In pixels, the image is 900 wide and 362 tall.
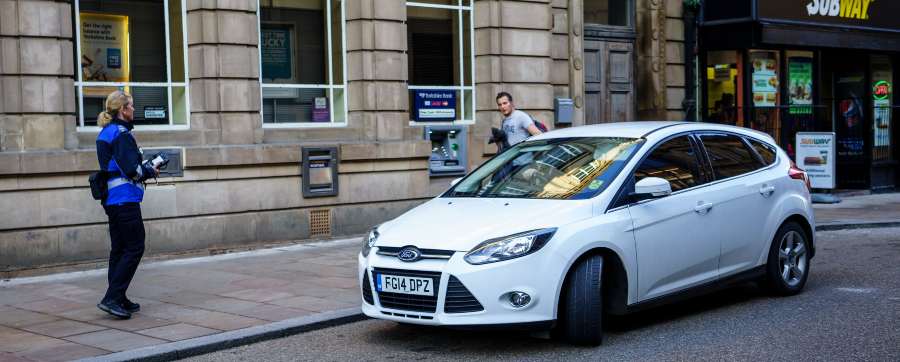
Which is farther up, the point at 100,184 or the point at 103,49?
the point at 103,49

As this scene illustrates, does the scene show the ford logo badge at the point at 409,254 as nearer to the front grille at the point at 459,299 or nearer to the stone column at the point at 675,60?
the front grille at the point at 459,299

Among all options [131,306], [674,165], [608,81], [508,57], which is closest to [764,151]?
[674,165]

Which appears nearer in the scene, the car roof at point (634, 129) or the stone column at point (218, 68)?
the car roof at point (634, 129)

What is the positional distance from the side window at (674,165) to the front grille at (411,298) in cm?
176

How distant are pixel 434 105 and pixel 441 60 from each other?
747 mm

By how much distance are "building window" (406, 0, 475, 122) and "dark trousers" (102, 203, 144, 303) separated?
7.24m

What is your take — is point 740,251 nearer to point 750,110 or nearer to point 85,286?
point 85,286

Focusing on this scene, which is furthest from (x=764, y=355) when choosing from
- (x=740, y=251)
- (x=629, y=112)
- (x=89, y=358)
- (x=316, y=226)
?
(x=629, y=112)

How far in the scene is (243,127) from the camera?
13.2 meters

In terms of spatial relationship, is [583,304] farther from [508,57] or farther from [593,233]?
[508,57]

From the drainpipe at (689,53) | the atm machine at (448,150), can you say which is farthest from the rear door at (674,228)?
the drainpipe at (689,53)

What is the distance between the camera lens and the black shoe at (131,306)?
869 cm

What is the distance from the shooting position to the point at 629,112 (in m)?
19.0

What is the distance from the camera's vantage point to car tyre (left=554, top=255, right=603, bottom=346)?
277 inches
